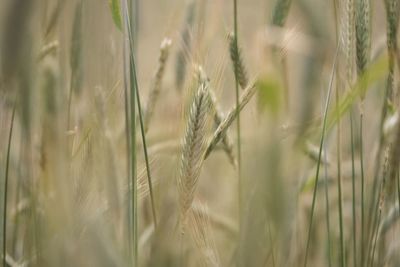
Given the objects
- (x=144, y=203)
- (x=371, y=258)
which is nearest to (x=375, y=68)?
(x=371, y=258)

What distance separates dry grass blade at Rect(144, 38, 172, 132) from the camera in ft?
3.38

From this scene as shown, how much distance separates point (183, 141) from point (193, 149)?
22 mm

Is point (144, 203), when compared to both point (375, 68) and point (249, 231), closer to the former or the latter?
point (375, 68)

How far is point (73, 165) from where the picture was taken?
759 millimetres

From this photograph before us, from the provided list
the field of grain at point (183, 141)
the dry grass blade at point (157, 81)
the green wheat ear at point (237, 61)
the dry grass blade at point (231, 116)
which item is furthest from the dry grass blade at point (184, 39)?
the dry grass blade at point (231, 116)

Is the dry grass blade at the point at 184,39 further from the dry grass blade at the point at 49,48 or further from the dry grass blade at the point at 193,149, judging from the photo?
the dry grass blade at the point at 193,149

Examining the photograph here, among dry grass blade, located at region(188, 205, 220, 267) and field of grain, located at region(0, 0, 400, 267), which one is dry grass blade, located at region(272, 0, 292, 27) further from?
dry grass blade, located at region(188, 205, 220, 267)

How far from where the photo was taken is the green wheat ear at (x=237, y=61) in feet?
2.95

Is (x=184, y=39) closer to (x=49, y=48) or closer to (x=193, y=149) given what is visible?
A: (x=49, y=48)

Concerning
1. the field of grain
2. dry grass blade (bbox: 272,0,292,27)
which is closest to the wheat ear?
the field of grain

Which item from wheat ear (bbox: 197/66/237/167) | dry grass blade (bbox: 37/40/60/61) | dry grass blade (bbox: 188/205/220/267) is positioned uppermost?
dry grass blade (bbox: 37/40/60/61)

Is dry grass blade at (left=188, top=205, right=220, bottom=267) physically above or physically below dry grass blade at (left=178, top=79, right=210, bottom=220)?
below

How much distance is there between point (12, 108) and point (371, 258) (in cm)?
39

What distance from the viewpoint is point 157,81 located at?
106cm
